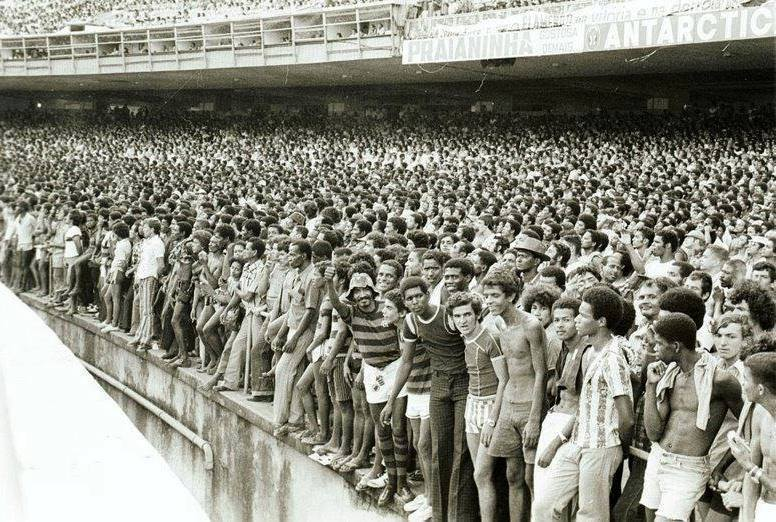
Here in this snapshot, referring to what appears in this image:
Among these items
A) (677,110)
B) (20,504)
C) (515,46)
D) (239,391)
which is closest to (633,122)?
(677,110)

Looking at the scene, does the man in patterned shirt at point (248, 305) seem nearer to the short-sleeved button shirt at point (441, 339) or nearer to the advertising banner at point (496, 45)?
the short-sleeved button shirt at point (441, 339)

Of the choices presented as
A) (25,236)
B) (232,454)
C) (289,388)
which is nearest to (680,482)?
(289,388)

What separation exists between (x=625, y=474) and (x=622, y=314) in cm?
100

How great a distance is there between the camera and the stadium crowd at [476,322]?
149 inches

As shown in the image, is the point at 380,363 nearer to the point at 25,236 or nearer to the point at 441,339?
the point at 441,339

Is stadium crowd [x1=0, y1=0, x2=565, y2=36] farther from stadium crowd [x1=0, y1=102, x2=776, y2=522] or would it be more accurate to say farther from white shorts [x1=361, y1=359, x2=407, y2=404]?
→ white shorts [x1=361, y1=359, x2=407, y2=404]

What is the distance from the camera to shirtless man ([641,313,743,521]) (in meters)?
3.68

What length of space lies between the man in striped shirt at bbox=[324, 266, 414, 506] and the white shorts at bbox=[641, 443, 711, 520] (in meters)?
2.09

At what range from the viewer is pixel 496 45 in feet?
66.6

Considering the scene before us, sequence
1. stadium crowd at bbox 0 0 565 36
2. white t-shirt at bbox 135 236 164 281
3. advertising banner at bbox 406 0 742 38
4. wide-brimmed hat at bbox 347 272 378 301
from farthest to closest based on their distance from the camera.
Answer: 1. stadium crowd at bbox 0 0 565 36
2. advertising banner at bbox 406 0 742 38
3. white t-shirt at bbox 135 236 164 281
4. wide-brimmed hat at bbox 347 272 378 301

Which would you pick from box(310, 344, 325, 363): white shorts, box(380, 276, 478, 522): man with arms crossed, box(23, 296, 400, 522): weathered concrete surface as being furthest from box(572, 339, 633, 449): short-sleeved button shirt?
box(310, 344, 325, 363): white shorts

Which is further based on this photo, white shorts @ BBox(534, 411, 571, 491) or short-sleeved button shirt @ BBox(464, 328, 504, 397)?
short-sleeved button shirt @ BBox(464, 328, 504, 397)

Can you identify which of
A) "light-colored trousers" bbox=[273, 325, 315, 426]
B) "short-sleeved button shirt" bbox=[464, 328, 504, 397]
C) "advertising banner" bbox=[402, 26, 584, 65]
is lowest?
"light-colored trousers" bbox=[273, 325, 315, 426]

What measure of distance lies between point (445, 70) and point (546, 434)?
2240cm
